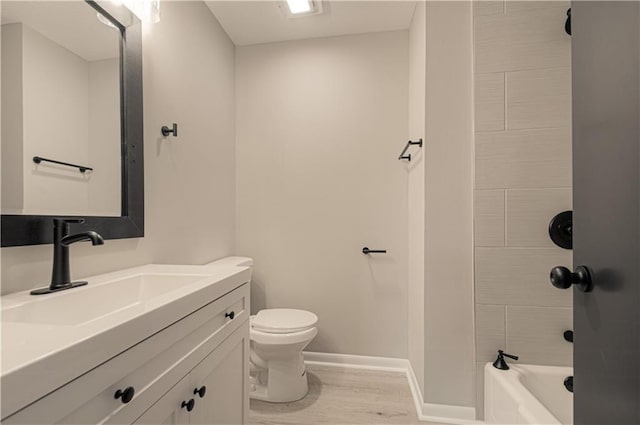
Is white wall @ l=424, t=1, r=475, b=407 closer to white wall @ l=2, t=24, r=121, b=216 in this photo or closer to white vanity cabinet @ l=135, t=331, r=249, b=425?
white vanity cabinet @ l=135, t=331, r=249, b=425

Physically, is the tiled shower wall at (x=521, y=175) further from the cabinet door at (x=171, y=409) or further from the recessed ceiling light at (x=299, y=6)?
the cabinet door at (x=171, y=409)

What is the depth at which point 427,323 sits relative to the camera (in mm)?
1639

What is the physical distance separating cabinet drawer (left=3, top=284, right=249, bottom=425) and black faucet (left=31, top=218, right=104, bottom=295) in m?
0.40

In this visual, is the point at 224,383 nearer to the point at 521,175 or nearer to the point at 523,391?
the point at 523,391

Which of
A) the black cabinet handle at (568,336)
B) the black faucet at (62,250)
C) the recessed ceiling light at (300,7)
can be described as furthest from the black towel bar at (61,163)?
the black cabinet handle at (568,336)

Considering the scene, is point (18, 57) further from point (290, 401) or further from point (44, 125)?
point (290, 401)

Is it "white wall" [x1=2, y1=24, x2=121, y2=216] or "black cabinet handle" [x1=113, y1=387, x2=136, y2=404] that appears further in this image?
"white wall" [x1=2, y1=24, x2=121, y2=216]

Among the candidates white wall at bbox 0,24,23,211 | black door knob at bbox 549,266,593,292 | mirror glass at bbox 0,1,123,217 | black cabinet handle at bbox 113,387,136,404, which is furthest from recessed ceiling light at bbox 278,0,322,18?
black cabinet handle at bbox 113,387,136,404

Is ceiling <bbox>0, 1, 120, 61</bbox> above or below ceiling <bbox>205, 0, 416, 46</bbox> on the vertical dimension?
below

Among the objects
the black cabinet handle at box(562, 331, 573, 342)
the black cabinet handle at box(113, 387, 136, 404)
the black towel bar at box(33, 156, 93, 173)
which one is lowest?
the black cabinet handle at box(562, 331, 573, 342)

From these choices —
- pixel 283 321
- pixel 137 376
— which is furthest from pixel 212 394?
pixel 283 321

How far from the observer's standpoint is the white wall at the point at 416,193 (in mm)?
1721

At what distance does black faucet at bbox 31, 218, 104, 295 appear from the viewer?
924mm

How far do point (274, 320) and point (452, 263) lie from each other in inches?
43.7
